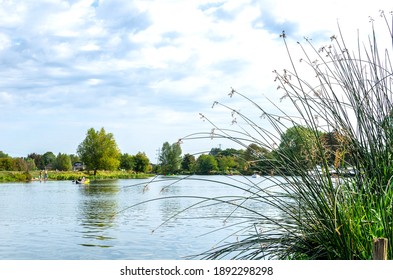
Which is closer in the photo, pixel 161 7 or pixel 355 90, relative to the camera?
pixel 355 90

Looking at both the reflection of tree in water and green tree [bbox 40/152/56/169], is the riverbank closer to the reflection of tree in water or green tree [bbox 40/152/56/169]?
green tree [bbox 40/152/56/169]

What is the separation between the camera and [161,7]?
5.64 m

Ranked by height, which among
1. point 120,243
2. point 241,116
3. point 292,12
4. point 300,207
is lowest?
point 120,243

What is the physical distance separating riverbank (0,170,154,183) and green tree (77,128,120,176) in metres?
0.89

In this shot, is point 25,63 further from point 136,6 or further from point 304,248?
point 304,248

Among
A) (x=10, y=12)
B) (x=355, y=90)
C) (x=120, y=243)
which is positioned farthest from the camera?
(x=120, y=243)

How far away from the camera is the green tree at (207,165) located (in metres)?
3.78

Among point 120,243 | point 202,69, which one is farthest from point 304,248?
point 120,243

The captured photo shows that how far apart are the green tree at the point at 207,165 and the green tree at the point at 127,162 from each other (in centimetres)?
2869

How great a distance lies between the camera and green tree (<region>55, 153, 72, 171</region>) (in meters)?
37.7

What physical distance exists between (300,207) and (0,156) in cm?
3495

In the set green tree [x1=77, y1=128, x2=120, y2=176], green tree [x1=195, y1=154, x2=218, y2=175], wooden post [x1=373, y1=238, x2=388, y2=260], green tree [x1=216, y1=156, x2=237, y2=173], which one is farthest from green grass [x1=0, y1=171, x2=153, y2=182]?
wooden post [x1=373, y1=238, x2=388, y2=260]

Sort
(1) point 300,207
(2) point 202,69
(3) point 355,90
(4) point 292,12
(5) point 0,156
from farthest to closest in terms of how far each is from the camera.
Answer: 1. (5) point 0,156
2. (2) point 202,69
3. (4) point 292,12
4. (3) point 355,90
5. (1) point 300,207

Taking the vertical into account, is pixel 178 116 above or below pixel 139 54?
below
